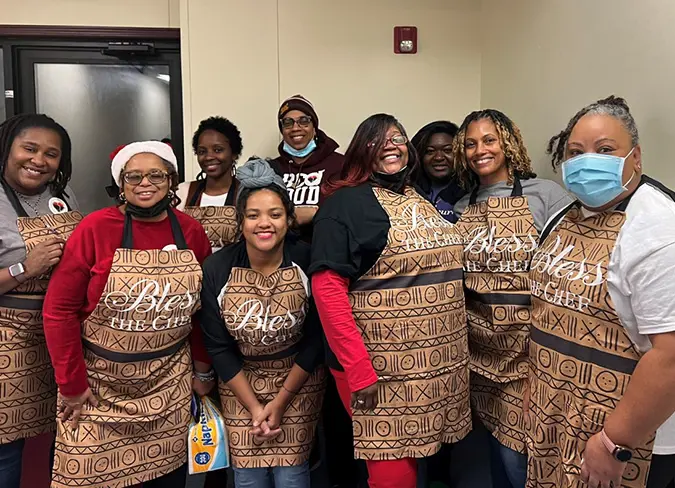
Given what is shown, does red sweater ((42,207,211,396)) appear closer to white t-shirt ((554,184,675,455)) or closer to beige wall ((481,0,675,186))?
white t-shirt ((554,184,675,455))

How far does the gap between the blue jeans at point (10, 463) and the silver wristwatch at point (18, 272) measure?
0.60 metres

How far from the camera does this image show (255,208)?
1.66 meters

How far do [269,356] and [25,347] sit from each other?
0.83 m

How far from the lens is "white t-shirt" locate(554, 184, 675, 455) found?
1057 mm

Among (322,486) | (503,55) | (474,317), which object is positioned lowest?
(322,486)

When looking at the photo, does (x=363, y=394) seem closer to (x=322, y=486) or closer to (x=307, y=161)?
(x=322, y=486)

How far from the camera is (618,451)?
44.9 inches

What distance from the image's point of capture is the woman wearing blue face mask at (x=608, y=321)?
1.08 meters

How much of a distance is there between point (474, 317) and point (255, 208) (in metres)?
0.85

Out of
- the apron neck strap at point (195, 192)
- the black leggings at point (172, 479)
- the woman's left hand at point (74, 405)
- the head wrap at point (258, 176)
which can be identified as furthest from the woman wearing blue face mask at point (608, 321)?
the apron neck strap at point (195, 192)

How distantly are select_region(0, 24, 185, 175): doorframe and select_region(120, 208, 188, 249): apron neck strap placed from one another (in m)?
1.72

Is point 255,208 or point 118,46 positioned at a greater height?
point 118,46

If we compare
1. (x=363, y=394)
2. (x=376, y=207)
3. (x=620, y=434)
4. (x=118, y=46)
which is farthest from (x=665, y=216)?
(x=118, y=46)

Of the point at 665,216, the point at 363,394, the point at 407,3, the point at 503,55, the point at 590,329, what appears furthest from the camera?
the point at 407,3
